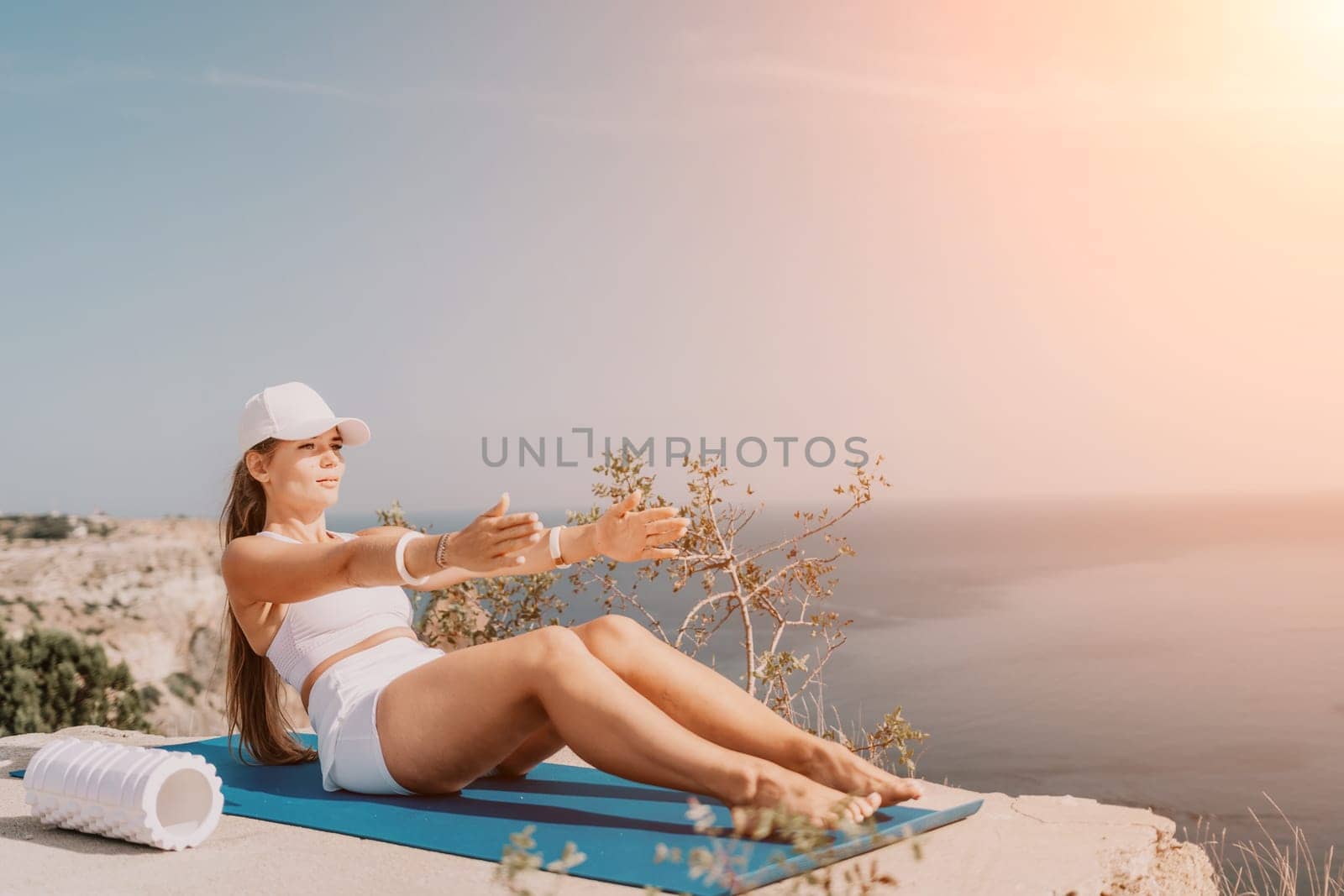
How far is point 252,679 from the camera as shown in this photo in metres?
4.32

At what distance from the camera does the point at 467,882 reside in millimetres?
2945

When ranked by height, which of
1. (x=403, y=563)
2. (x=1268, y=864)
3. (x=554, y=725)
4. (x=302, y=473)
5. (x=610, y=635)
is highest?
(x=302, y=473)

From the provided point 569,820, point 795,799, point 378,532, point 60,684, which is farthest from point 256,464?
point 60,684

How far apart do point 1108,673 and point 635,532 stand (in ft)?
83.6

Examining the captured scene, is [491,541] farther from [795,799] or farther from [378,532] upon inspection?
[378,532]

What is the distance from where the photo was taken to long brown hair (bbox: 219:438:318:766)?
4152 mm

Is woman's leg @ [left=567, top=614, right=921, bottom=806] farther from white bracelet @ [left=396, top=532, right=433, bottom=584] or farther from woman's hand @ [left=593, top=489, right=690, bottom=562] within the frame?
white bracelet @ [left=396, top=532, right=433, bottom=584]

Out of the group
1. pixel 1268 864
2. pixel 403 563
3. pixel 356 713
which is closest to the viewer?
pixel 403 563

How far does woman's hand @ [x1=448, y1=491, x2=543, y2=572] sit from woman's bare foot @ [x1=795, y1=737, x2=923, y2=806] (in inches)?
38.5

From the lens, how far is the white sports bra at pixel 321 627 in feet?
12.5

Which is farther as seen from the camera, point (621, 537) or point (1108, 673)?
point (1108, 673)

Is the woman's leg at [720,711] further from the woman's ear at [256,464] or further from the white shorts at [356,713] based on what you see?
the woman's ear at [256,464]

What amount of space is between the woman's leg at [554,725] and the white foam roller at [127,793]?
0.59 meters

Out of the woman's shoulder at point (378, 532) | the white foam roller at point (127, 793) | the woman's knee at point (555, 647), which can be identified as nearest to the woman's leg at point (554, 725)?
the woman's knee at point (555, 647)
